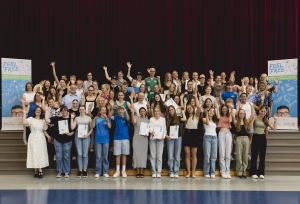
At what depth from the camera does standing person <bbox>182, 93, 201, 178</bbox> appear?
9.82 meters

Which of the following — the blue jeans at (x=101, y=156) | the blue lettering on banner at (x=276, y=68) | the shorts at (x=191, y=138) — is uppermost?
the blue lettering on banner at (x=276, y=68)

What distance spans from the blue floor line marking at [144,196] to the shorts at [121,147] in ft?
5.47

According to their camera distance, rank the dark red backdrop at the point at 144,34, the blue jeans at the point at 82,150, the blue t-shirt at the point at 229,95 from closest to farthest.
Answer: the blue jeans at the point at 82,150 < the blue t-shirt at the point at 229,95 < the dark red backdrop at the point at 144,34

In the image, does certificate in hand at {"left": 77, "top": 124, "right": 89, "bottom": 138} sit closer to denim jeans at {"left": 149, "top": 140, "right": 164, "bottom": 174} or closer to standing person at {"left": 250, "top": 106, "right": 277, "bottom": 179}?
denim jeans at {"left": 149, "top": 140, "right": 164, "bottom": 174}

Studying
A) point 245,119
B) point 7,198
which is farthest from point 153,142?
point 7,198

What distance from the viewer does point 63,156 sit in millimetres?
9805

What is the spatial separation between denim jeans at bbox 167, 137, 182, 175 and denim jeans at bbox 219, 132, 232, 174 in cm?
101

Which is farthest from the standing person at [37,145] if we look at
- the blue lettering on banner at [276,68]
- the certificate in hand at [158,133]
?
the blue lettering on banner at [276,68]

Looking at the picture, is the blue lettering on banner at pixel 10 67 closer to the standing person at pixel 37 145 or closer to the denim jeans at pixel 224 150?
the standing person at pixel 37 145

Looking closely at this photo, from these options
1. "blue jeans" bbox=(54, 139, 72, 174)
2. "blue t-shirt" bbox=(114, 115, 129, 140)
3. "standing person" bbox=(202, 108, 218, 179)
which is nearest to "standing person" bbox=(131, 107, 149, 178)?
"blue t-shirt" bbox=(114, 115, 129, 140)

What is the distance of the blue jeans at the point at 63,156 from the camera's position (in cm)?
974

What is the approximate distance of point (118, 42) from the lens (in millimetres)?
16047

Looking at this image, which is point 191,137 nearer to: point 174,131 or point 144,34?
point 174,131

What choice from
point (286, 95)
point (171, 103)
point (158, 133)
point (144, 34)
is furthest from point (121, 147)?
point (144, 34)
